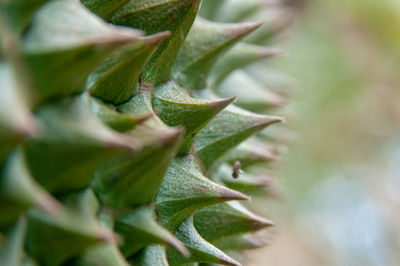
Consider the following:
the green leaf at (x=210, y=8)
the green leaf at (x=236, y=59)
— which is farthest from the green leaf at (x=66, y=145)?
the green leaf at (x=210, y=8)

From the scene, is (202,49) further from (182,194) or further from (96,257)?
(96,257)

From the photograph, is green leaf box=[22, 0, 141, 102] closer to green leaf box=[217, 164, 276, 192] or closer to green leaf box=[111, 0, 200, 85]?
green leaf box=[111, 0, 200, 85]

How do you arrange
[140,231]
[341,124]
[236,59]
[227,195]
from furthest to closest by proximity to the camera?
[341,124]
[236,59]
[227,195]
[140,231]

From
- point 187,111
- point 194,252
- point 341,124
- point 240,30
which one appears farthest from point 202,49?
point 341,124

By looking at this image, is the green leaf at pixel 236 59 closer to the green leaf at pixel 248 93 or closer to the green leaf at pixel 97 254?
the green leaf at pixel 248 93

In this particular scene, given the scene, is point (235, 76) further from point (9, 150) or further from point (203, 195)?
point (9, 150)

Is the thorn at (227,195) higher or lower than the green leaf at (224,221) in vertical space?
higher
